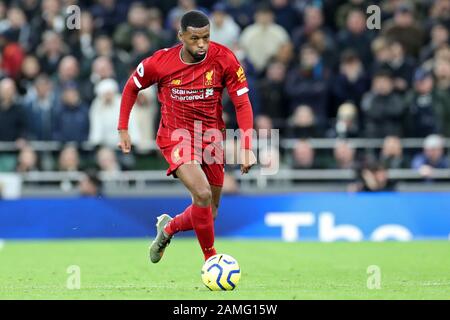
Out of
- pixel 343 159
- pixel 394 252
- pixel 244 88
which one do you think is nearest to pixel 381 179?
pixel 343 159

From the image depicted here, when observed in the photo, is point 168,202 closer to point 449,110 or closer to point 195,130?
point 449,110

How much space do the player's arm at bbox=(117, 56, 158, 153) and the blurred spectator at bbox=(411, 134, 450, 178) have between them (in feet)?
28.6

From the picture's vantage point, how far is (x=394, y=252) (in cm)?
1619

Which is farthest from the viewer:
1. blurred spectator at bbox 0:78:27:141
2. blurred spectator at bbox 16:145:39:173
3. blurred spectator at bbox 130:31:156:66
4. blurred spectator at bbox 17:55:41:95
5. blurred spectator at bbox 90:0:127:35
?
blurred spectator at bbox 90:0:127:35

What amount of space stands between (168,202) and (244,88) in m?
7.89

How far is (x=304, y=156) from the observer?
20281mm

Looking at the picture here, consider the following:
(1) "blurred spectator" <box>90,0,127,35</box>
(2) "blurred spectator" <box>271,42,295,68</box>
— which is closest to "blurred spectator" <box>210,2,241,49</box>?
(2) "blurred spectator" <box>271,42,295,68</box>

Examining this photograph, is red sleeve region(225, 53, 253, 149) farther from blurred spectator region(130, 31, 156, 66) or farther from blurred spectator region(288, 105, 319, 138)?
blurred spectator region(130, 31, 156, 66)

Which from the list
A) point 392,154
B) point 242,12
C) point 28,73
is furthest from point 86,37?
point 392,154

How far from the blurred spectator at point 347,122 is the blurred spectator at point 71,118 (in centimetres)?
425

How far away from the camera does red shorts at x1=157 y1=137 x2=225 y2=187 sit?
38.1ft

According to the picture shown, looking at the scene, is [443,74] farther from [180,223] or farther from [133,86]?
[133,86]

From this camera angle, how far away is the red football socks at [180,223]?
12.1 m

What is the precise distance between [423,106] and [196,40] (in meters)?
9.44
